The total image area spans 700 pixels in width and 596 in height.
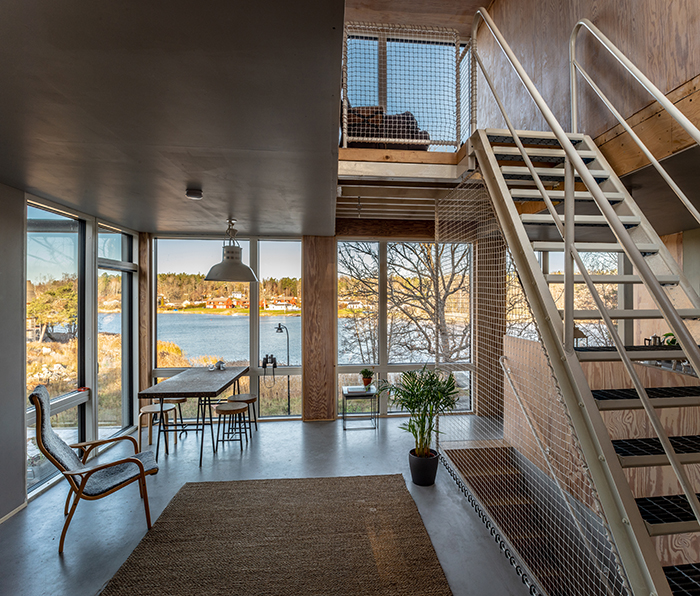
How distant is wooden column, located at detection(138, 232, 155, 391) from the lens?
5.32 meters

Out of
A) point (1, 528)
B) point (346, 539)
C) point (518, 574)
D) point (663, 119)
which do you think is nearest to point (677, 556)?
point (518, 574)

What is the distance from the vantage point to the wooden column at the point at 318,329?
18.1 ft

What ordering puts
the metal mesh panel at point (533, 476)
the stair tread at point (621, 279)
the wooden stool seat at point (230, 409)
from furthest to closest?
the wooden stool seat at point (230, 409) < the metal mesh panel at point (533, 476) < the stair tread at point (621, 279)

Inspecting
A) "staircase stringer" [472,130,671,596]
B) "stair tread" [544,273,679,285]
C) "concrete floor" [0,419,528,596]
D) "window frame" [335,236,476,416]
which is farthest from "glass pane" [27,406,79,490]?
"stair tread" [544,273,679,285]

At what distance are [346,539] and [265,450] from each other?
6.39ft

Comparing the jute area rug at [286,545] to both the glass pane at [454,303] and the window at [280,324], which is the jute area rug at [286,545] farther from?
the glass pane at [454,303]

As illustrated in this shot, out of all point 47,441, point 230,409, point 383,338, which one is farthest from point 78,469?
point 383,338

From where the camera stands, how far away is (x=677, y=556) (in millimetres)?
2320

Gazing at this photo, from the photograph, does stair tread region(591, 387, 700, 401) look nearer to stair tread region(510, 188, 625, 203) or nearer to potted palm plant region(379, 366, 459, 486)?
stair tread region(510, 188, 625, 203)

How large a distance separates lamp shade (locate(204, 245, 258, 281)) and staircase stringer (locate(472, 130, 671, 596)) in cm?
269

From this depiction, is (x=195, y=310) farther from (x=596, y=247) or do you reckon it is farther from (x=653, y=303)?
(x=653, y=303)

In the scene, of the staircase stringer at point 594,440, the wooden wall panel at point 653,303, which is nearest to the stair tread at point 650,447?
the staircase stringer at point 594,440

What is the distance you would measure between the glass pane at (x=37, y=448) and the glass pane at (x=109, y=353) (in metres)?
0.37

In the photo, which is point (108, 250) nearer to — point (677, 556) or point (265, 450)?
point (265, 450)
